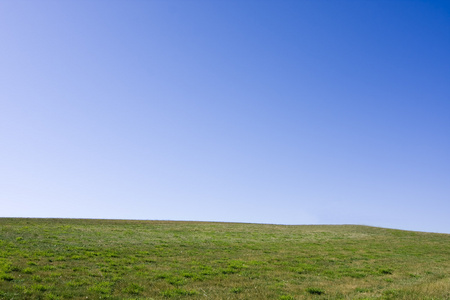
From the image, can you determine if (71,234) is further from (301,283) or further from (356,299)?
(356,299)

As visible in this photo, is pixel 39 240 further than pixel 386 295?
Yes

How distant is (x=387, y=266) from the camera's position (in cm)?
2941

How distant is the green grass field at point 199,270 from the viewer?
17656 mm

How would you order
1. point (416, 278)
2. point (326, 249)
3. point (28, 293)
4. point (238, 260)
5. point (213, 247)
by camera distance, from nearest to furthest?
point (28, 293), point (416, 278), point (238, 260), point (213, 247), point (326, 249)

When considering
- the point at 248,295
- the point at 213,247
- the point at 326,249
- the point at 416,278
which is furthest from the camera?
the point at 326,249

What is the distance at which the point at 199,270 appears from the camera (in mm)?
23500

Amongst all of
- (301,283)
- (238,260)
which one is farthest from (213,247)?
(301,283)

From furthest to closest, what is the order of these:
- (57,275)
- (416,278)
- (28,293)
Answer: (416,278), (57,275), (28,293)

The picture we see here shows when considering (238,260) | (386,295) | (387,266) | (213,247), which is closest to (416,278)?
(387,266)

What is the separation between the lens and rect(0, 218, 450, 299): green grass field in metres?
17.7

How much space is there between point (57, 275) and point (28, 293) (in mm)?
3941

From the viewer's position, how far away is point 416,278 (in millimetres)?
24375

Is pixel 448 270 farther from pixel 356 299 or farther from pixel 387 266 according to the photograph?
pixel 356 299

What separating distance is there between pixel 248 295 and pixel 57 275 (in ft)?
42.3
